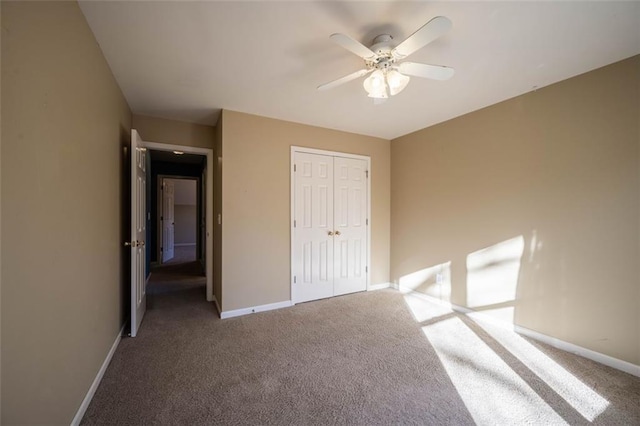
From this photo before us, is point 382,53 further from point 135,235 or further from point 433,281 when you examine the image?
point 433,281

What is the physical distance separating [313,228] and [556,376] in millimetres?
2645

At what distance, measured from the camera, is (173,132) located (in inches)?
128

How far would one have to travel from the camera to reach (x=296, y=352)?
2223mm

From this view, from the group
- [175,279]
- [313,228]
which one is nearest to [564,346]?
[313,228]

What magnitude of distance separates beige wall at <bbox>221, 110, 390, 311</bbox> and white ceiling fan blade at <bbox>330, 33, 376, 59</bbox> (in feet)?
5.90

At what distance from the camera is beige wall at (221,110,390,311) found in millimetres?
2934

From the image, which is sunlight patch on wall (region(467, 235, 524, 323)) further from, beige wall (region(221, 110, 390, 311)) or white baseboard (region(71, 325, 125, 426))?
white baseboard (region(71, 325, 125, 426))

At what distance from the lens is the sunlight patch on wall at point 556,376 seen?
1607mm

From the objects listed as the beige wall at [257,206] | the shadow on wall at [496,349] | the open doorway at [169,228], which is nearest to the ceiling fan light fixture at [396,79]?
the beige wall at [257,206]

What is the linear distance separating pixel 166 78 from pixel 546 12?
2.80 m

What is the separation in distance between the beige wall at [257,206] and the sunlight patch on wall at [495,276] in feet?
7.28

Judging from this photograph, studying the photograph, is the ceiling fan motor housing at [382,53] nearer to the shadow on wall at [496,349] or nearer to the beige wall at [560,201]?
the beige wall at [560,201]

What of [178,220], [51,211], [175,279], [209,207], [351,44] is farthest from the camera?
[178,220]

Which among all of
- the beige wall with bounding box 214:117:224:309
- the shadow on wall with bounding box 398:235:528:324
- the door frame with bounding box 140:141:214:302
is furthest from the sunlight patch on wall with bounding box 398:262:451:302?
the door frame with bounding box 140:141:214:302
